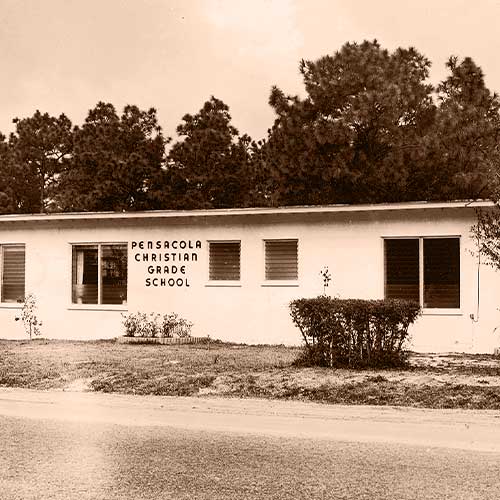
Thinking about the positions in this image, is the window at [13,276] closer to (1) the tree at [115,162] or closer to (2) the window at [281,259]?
(2) the window at [281,259]

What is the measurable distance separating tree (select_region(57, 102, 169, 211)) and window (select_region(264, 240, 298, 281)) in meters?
19.1

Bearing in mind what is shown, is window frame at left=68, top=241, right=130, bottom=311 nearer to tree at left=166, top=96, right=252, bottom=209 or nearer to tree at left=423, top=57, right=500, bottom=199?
tree at left=423, top=57, right=500, bottom=199

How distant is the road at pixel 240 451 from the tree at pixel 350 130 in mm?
23214

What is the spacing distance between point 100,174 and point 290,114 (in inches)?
363

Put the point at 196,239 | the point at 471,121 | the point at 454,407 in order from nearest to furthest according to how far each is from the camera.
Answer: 1. the point at 454,407
2. the point at 196,239
3. the point at 471,121

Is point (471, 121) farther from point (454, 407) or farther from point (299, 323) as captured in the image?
point (454, 407)

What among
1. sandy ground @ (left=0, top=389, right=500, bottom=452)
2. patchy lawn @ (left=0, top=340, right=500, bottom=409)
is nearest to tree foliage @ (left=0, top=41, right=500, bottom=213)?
patchy lawn @ (left=0, top=340, right=500, bottom=409)

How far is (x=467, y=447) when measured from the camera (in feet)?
26.0

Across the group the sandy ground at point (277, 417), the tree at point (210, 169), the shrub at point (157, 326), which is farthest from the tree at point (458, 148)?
the sandy ground at point (277, 417)

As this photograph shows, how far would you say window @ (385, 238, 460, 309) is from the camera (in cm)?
1712

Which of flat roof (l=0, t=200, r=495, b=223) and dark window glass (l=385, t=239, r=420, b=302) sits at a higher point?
flat roof (l=0, t=200, r=495, b=223)

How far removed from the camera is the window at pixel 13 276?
819 inches

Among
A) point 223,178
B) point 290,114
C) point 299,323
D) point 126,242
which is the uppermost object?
point 290,114

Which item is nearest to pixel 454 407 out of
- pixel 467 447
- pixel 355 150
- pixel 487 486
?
pixel 467 447
